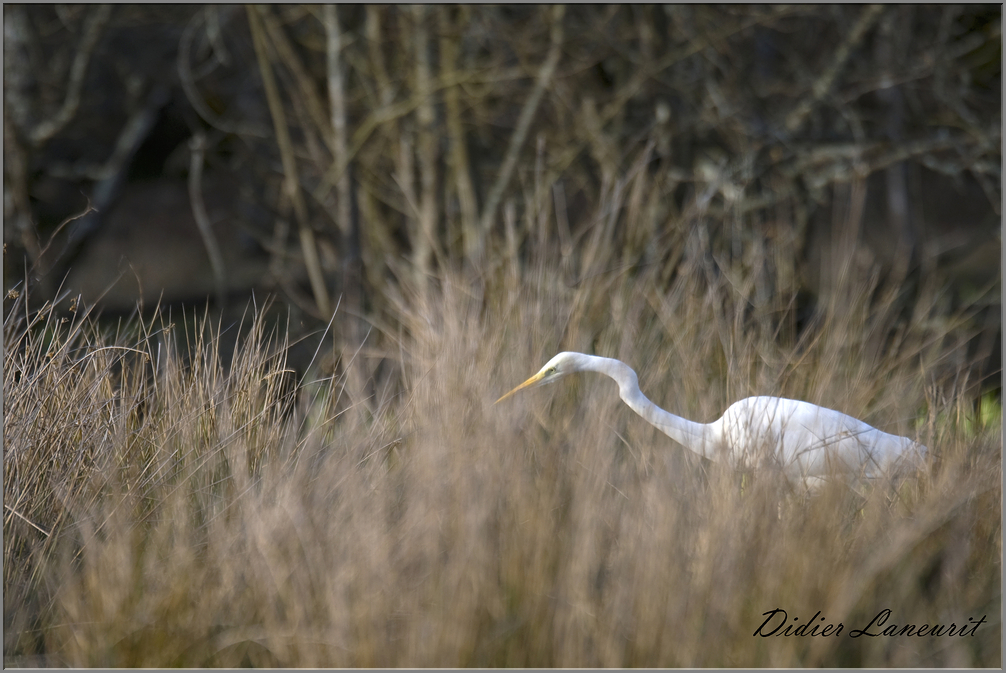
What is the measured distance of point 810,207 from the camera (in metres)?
4.97

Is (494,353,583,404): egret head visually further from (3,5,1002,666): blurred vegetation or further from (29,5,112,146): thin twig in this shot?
(29,5,112,146): thin twig

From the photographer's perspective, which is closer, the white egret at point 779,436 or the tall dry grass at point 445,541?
the tall dry grass at point 445,541

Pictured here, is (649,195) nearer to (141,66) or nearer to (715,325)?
(715,325)

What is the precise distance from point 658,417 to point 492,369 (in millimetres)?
462

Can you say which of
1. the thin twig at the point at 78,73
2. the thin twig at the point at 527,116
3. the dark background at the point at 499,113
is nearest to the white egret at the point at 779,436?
the dark background at the point at 499,113

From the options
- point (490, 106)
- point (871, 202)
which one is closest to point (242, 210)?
point (490, 106)

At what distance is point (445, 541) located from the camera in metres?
1.40

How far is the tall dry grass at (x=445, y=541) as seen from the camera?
1298 mm

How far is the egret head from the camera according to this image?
208 cm

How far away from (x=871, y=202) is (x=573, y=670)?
631cm

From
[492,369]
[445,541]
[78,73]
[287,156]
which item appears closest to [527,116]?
[287,156]

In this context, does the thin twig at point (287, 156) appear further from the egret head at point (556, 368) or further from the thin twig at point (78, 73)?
the egret head at point (556, 368)

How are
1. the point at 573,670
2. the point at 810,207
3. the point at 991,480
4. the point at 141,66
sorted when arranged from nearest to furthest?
the point at 573,670
the point at 991,480
the point at 810,207
the point at 141,66

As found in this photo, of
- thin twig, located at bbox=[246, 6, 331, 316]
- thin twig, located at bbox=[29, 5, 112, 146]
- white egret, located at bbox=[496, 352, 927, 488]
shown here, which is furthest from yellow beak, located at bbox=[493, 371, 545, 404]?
thin twig, located at bbox=[29, 5, 112, 146]
